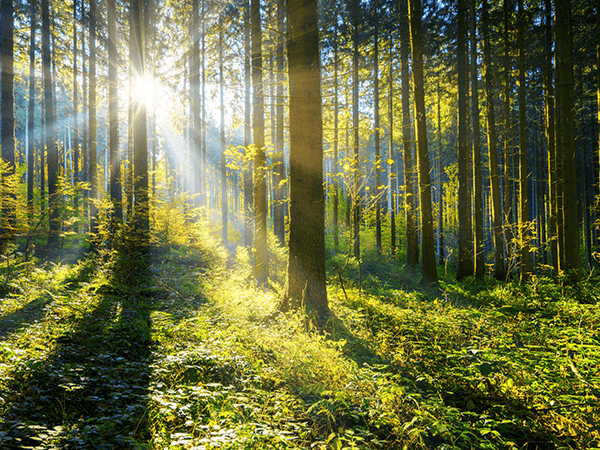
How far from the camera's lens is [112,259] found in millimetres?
8172

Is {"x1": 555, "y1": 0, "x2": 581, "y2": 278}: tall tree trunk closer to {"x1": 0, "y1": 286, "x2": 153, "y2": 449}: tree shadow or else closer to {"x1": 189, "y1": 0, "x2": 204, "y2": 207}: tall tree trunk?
{"x1": 0, "y1": 286, "x2": 153, "y2": 449}: tree shadow

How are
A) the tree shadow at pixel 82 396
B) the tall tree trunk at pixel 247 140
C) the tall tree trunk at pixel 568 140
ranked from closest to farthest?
the tree shadow at pixel 82 396 → the tall tree trunk at pixel 568 140 → the tall tree trunk at pixel 247 140

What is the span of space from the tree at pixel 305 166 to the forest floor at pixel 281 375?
829 mm

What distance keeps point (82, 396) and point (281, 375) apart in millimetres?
2061

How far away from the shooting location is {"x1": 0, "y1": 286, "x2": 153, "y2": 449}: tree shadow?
7.03 feet

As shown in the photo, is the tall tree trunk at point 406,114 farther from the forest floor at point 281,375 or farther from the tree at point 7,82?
the tree at point 7,82

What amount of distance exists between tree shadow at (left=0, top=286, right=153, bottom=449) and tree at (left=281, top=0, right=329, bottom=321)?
2878 millimetres

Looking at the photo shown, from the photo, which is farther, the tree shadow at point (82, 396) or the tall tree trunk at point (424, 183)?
the tall tree trunk at point (424, 183)

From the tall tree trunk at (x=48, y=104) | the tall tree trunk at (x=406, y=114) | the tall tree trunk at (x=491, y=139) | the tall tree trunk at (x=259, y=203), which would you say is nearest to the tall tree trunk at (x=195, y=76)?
the tall tree trunk at (x=259, y=203)

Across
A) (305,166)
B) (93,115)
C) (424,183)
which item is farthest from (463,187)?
(93,115)

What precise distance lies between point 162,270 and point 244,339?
634 centimetres

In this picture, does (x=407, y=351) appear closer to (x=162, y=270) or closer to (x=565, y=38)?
(x=162, y=270)

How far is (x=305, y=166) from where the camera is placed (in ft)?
18.2

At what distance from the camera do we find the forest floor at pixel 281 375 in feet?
7.84
